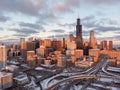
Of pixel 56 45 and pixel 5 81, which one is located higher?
pixel 56 45

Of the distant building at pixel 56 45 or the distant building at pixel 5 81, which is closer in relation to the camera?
the distant building at pixel 5 81

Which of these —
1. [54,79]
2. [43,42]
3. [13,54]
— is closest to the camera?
[54,79]

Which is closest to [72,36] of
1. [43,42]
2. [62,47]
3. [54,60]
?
[62,47]

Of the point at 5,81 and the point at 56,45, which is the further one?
the point at 56,45

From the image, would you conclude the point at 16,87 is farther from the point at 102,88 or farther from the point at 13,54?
the point at 13,54

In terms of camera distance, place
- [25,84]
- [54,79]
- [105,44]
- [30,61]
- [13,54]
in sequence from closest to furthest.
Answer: [25,84]
[54,79]
[30,61]
[13,54]
[105,44]

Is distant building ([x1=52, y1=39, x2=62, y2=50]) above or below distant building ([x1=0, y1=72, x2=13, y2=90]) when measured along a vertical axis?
above

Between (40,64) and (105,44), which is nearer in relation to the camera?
(40,64)

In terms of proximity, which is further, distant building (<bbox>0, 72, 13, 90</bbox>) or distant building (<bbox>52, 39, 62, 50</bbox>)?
distant building (<bbox>52, 39, 62, 50</bbox>)

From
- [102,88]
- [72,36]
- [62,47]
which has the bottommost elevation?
[102,88]

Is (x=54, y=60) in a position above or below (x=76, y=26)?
below

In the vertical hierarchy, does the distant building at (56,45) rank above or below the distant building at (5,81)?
above
